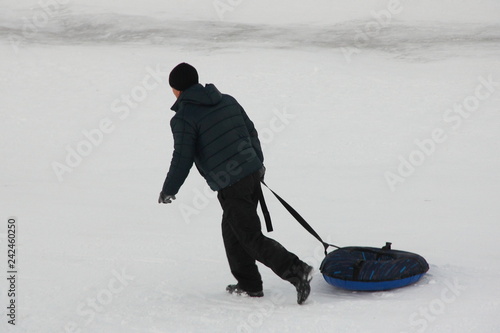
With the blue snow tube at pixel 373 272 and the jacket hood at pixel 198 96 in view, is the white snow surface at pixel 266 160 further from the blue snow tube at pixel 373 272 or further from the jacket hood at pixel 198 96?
the jacket hood at pixel 198 96

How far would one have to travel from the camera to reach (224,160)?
12.2 ft

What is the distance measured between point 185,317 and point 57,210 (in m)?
2.64

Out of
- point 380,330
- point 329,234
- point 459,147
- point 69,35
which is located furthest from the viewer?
point 69,35

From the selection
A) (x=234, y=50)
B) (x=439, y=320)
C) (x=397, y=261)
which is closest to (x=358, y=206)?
(x=397, y=261)

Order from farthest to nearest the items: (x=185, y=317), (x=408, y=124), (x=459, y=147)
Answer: (x=408, y=124) < (x=459, y=147) < (x=185, y=317)

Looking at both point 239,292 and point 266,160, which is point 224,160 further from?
point 266,160

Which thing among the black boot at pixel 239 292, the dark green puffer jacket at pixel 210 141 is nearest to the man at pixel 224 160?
the dark green puffer jacket at pixel 210 141

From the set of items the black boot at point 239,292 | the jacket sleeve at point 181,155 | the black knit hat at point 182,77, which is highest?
the black knit hat at point 182,77

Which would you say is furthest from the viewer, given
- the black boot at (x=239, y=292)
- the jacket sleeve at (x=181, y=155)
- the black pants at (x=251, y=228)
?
the black boot at (x=239, y=292)

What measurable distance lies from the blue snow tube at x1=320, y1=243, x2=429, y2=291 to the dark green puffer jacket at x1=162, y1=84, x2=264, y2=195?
0.77 m

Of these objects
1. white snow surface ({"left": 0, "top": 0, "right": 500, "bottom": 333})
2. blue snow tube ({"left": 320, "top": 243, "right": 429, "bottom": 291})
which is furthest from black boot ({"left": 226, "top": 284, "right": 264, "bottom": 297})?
blue snow tube ({"left": 320, "top": 243, "right": 429, "bottom": 291})

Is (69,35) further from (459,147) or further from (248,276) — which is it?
(248,276)

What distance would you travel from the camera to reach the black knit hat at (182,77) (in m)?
3.71

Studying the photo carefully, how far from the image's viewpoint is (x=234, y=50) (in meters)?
12.1
